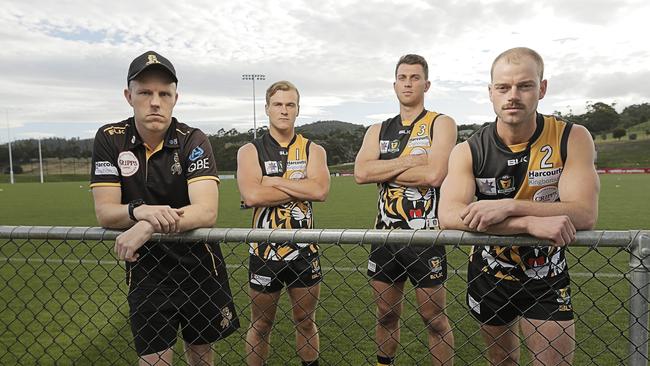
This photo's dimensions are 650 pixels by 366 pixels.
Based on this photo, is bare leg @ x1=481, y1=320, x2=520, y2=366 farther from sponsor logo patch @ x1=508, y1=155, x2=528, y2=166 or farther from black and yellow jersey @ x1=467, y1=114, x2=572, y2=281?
sponsor logo patch @ x1=508, y1=155, x2=528, y2=166

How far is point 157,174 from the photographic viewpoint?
2529 millimetres

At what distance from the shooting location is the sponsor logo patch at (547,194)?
7.79 feet

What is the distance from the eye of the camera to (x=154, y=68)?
2.42 metres

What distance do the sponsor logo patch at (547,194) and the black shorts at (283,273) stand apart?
154 cm

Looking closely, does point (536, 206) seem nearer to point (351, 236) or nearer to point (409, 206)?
point (351, 236)

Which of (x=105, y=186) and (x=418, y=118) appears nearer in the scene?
(x=105, y=186)

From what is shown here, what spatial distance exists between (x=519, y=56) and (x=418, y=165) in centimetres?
122

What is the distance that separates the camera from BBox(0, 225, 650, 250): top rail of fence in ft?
6.31

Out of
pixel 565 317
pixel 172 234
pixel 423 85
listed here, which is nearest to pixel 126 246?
pixel 172 234

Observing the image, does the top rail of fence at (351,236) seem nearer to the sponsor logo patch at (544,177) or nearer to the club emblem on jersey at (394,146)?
the sponsor logo patch at (544,177)

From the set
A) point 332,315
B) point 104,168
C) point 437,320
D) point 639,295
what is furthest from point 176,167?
point 332,315

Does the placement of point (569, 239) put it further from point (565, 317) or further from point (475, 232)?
point (565, 317)

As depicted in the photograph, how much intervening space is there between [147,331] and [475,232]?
167cm

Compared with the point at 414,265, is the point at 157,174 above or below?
above
